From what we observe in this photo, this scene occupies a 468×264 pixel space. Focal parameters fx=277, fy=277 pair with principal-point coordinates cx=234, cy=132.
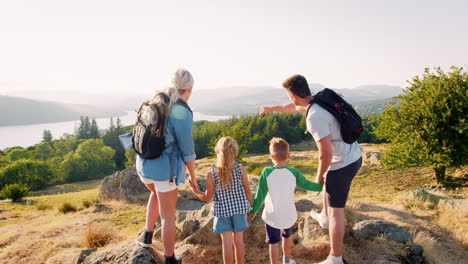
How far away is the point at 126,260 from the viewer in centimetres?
433

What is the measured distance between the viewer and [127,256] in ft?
14.5

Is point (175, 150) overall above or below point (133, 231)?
above

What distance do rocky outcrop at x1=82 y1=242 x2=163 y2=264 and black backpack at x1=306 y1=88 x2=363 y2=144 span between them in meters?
3.23

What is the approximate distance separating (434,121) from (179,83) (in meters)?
18.0

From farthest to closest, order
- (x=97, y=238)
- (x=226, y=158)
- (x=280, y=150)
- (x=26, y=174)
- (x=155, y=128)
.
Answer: (x=26, y=174), (x=97, y=238), (x=280, y=150), (x=226, y=158), (x=155, y=128)

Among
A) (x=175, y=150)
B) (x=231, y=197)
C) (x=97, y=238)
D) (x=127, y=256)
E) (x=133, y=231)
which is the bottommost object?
(x=133, y=231)

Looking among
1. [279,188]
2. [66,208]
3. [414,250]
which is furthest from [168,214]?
[66,208]

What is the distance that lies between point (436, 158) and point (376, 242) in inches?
575

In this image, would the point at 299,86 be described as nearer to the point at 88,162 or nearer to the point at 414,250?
the point at 414,250

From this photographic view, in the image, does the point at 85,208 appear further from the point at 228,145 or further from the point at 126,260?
the point at 228,145

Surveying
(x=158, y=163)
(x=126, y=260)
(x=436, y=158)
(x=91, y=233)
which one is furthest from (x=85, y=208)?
(x=436, y=158)

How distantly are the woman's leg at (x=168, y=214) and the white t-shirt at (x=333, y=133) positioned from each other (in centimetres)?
209

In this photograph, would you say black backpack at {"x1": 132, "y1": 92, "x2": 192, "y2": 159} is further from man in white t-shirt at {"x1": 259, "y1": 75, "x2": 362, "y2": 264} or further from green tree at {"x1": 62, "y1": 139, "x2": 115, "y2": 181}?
green tree at {"x1": 62, "y1": 139, "x2": 115, "y2": 181}

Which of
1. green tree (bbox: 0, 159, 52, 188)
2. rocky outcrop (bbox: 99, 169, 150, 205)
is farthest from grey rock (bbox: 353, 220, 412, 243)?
green tree (bbox: 0, 159, 52, 188)
